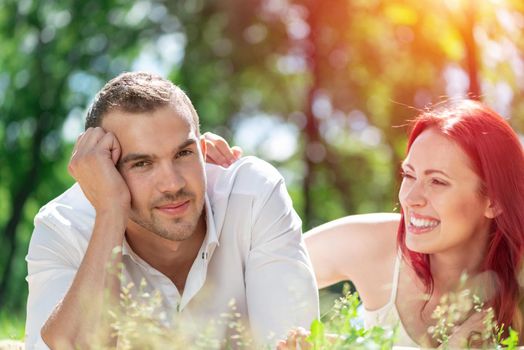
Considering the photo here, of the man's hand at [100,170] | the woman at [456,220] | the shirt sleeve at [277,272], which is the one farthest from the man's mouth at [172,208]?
the woman at [456,220]

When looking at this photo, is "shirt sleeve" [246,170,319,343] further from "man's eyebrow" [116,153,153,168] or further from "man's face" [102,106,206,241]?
"man's eyebrow" [116,153,153,168]

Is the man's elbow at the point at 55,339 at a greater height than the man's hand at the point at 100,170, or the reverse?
the man's hand at the point at 100,170

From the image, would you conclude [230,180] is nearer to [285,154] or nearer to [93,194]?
[93,194]

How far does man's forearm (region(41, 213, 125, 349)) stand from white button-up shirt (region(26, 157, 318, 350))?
0.21 m

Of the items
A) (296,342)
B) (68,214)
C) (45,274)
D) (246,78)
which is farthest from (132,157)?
(246,78)

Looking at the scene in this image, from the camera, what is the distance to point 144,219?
12.4 ft

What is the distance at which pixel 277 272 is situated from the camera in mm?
3713

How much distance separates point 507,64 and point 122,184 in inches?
417

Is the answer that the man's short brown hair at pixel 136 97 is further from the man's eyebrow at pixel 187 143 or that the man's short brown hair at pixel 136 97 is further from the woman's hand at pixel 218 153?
the woman's hand at pixel 218 153

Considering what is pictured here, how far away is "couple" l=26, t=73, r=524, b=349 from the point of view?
3633mm

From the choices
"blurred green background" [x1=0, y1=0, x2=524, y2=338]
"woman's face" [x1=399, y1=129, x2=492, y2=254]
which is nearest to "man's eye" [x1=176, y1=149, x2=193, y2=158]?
"woman's face" [x1=399, y1=129, x2=492, y2=254]

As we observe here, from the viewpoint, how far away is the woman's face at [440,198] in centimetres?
417

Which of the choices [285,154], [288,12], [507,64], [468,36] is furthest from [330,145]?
[468,36]

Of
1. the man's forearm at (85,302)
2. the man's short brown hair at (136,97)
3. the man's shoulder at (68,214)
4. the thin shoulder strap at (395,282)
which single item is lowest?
the thin shoulder strap at (395,282)
